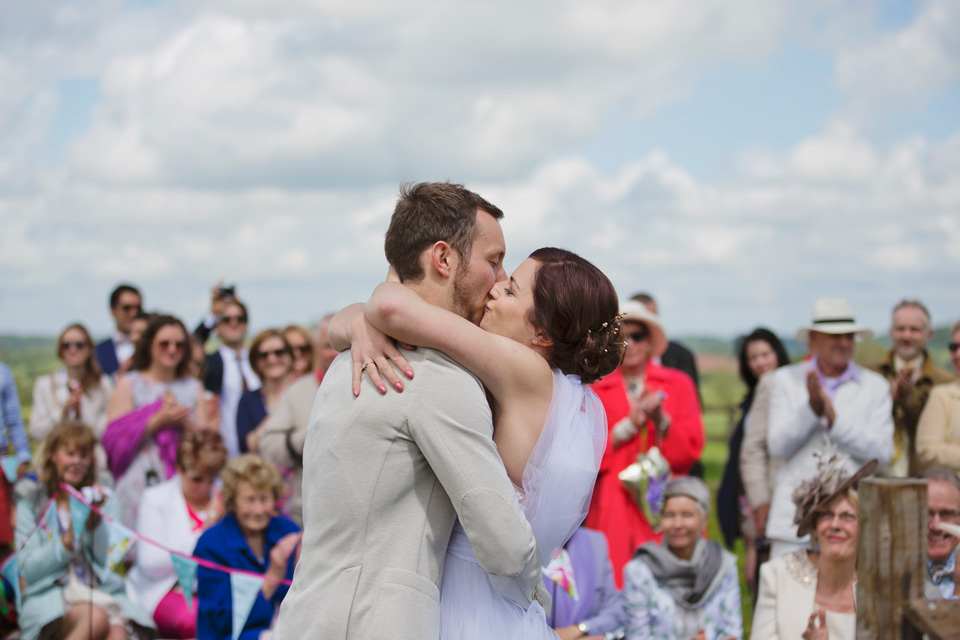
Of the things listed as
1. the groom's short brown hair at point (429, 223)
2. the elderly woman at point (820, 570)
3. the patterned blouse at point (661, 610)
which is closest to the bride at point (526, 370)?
the groom's short brown hair at point (429, 223)

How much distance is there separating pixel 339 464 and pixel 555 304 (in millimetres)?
750

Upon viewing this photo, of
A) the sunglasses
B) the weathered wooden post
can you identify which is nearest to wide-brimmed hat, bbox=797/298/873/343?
the weathered wooden post

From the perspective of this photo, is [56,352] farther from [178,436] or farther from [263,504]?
A: [263,504]

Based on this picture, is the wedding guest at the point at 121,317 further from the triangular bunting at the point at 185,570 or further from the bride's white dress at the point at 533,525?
the bride's white dress at the point at 533,525

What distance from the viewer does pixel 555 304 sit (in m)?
2.66

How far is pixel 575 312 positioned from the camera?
2668 millimetres

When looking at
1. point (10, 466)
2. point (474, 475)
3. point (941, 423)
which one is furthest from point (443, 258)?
point (10, 466)

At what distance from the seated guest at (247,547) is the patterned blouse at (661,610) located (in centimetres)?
199

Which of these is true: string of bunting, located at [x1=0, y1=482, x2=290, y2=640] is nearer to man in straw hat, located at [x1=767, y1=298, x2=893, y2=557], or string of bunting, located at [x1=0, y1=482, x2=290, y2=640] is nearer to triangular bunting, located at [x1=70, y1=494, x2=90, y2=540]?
triangular bunting, located at [x1=70, y1=494, x2=90, y2=540]

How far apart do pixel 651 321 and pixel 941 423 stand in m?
1.97

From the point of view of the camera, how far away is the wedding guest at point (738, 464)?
6473 mm

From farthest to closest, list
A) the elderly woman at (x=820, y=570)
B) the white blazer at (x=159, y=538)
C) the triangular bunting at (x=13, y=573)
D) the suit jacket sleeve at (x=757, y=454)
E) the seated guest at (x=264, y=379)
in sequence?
the seated guest at (x=264, y=379)
the suit jacket sleeve at (x=757, y=454)
the white blazer at (x=159, y=538)
the triangular bunting at (x=13, y=573)
the elderly woman at (x=820, y=570)

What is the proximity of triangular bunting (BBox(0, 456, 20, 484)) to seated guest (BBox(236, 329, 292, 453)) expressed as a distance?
155 centimetres

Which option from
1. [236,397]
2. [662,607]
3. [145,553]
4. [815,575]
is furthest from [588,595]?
[236,397]
